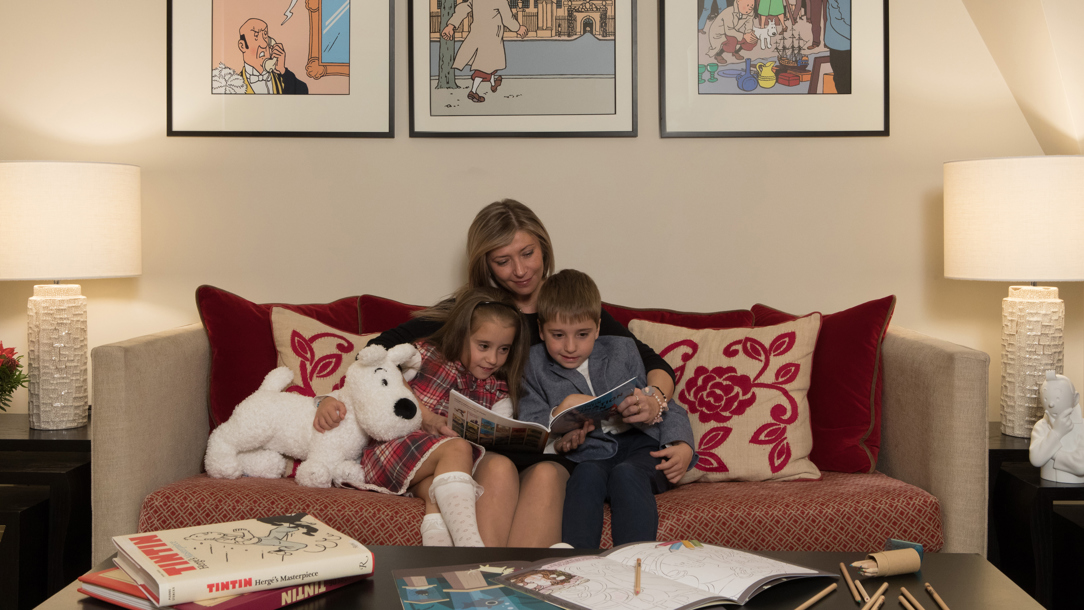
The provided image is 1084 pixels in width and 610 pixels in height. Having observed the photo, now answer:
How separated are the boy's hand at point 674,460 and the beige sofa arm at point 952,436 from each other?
58 centimetres

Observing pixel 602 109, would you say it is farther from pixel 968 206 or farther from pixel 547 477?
pixel 547 477

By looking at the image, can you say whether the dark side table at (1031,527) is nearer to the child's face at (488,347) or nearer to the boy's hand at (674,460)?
the boy's hand at (674,460)

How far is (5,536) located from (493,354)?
1.21m

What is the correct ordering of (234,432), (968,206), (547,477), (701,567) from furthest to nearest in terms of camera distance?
(968,206), (234,432), (547,477), (701,567)

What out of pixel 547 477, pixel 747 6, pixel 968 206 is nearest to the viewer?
pixel 547 477

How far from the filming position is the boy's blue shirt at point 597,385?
1.92 m

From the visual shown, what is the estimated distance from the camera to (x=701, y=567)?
3.48ft

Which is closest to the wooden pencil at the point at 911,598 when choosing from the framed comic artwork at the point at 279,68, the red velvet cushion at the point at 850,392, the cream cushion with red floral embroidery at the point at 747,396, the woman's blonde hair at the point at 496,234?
the cream cushion with red floral embroidery at the point at 747,396

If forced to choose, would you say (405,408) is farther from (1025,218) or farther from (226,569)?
(1025,218)

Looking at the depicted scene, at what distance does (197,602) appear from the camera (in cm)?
94

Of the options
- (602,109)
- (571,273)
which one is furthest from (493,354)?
(602,109)

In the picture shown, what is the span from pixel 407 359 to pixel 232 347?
0.53 m

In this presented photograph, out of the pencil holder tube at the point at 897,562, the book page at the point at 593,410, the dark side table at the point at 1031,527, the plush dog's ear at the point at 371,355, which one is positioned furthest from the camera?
the plush dog's ear at the point at 371,355

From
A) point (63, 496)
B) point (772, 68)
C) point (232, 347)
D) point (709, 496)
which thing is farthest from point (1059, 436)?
point (63, 496)
